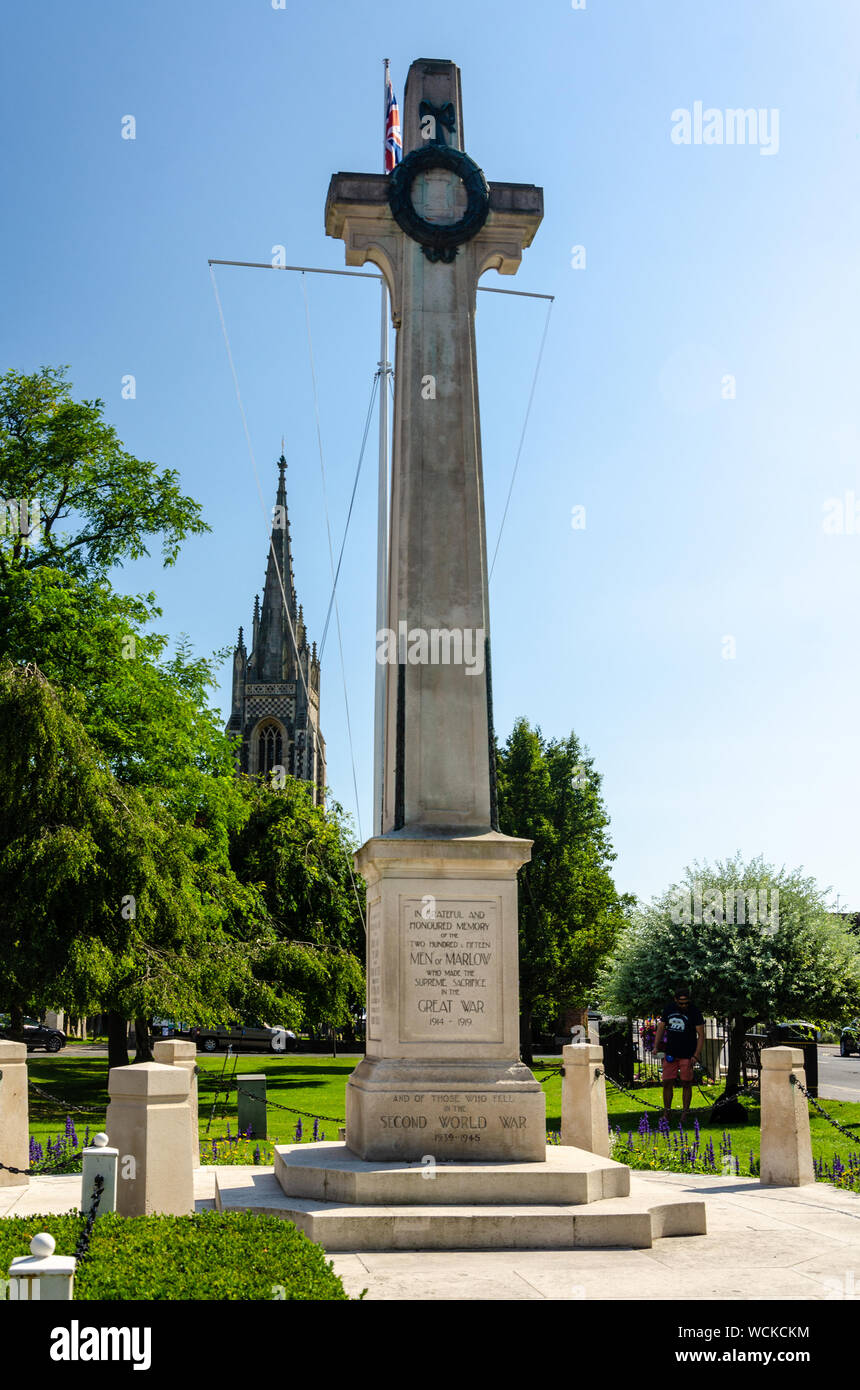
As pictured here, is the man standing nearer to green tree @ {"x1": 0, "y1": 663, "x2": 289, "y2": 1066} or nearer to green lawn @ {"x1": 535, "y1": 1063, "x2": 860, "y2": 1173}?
green lawn @ {"x1": 535, "y1": 1063, "x2": 860, "y2": 1173}

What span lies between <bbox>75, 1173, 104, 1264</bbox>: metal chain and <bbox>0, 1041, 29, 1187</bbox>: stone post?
16.2 ft

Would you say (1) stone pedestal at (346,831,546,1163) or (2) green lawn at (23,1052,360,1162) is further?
(2) green lawn at (23,1052,360,1162)

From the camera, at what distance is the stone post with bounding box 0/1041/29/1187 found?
11.8 m

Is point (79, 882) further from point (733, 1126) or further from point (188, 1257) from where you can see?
point (188, 1257)

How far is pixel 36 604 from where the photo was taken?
24766 millimetres

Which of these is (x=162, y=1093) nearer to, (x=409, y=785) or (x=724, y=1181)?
(x=409, y=785)

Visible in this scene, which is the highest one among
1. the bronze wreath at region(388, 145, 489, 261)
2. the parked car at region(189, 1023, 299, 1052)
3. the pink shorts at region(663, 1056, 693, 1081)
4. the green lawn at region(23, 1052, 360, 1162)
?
the bronze wreath at region(388, 145, 489, 261)

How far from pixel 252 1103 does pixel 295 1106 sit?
814cm

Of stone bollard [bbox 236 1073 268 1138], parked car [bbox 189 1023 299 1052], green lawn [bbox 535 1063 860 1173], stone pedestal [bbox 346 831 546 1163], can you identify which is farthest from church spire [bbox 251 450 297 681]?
stone pedestal [bbox 346 831 546 1163]

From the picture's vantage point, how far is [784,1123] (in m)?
12.7

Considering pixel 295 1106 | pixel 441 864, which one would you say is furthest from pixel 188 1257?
pixel 295 1106

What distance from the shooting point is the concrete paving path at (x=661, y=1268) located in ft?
22.5

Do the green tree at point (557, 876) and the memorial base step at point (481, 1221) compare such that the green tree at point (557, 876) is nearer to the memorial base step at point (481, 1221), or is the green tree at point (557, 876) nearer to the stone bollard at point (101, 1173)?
the memorial base step at point (481, 1221)

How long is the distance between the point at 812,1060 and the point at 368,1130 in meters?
16.3
